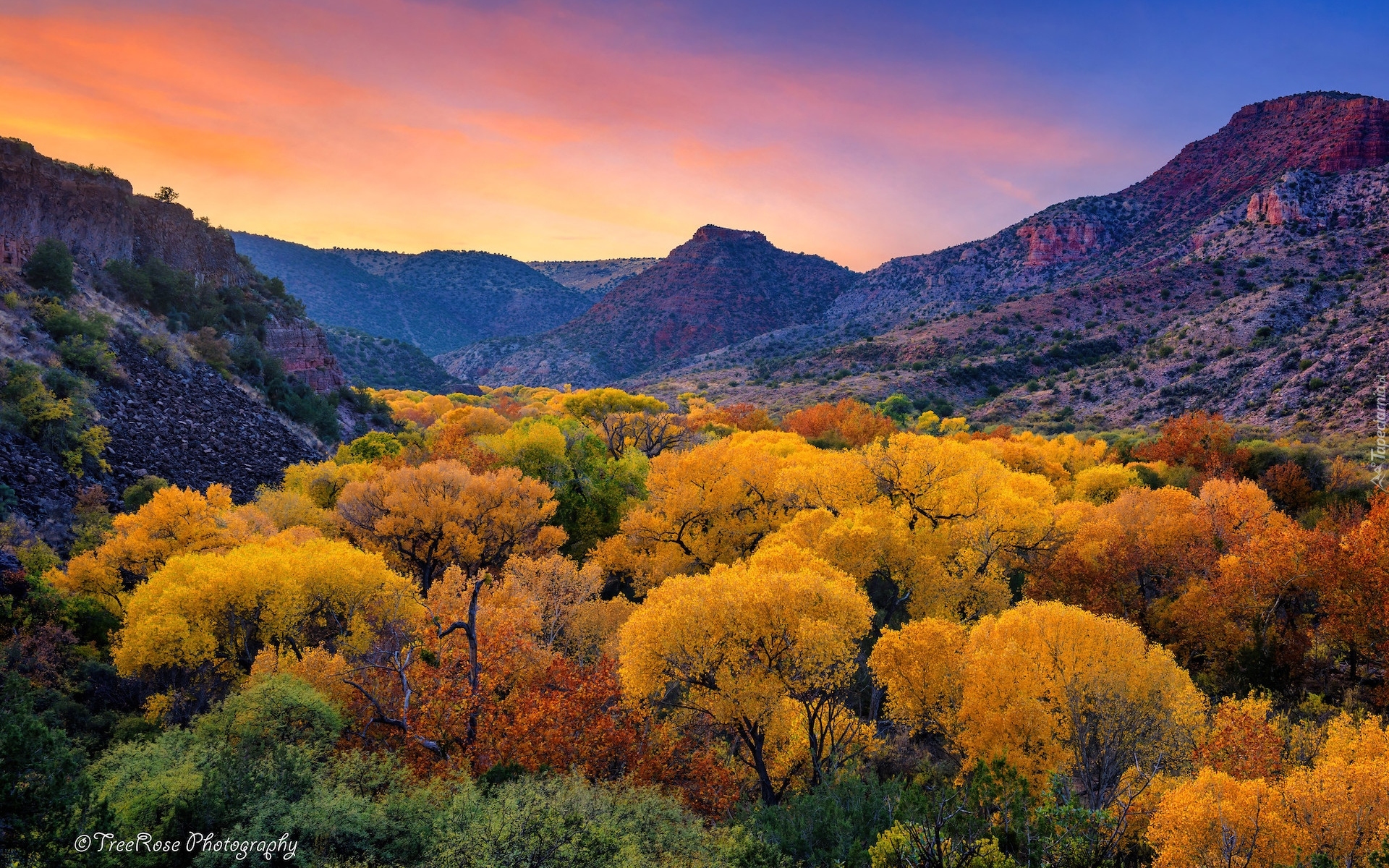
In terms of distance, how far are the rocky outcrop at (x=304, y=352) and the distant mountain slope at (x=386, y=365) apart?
4651cm

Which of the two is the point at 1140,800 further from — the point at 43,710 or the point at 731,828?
the point at 43,710

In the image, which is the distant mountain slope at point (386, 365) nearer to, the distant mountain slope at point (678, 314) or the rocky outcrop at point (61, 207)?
the distant mountain slope at point (678, 314)

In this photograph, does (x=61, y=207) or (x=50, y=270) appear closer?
(x=50, y=270)

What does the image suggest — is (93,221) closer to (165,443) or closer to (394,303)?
(165,443)

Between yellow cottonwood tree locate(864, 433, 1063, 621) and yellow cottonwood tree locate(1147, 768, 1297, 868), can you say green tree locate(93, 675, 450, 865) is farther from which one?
yellow cottonwood tree locate(864, 433, 1063, 621)

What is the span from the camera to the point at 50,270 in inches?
1644

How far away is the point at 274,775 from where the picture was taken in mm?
15586

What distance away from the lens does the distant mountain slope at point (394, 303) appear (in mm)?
169500

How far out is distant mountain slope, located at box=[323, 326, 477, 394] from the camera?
11781cm

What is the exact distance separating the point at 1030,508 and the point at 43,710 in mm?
35362

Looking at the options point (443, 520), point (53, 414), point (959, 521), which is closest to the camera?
point (959, 521)

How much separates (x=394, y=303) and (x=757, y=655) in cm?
18744

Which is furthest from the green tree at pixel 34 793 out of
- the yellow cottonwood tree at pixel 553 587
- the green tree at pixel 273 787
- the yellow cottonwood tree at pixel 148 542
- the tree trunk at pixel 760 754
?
the yellow cottonwood tree at pixel 148 542

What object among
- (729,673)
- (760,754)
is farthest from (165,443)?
(760,754)
